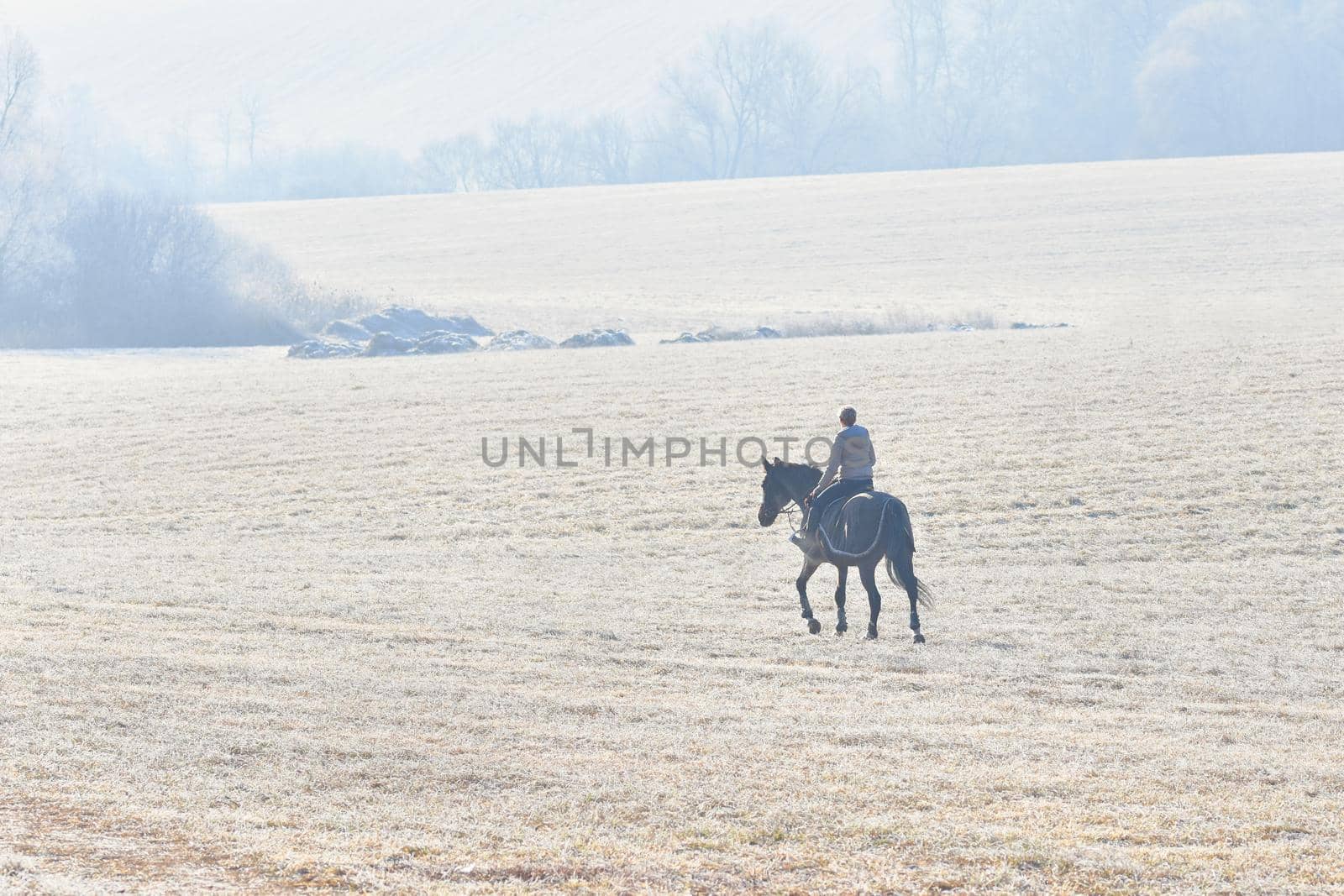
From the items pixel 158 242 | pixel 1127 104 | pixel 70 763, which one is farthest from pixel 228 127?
pixel 70 763

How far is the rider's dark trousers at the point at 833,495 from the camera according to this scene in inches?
519

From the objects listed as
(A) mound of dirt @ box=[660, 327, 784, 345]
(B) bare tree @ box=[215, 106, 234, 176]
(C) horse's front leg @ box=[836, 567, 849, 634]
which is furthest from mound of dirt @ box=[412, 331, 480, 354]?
(B) bare tree @ box=[215, 106, 234, 176]

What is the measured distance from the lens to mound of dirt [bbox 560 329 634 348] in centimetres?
4191

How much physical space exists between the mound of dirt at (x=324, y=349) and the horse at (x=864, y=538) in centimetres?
3007

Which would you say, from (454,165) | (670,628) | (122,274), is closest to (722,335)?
(122,274)

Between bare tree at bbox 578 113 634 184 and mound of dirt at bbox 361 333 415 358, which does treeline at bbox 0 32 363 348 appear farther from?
bare tree at bbox 578 113 634 184

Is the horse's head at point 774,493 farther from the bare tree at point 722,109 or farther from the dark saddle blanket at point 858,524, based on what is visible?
the bare tree at point 722,109

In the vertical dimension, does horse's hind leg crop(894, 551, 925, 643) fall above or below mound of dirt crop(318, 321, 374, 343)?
below

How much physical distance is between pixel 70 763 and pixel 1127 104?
113 metres

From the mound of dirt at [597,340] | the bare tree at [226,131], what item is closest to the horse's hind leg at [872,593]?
the mound of dirt at [597,340]

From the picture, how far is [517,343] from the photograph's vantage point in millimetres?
42250

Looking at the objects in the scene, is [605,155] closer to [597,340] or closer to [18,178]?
[18,178]

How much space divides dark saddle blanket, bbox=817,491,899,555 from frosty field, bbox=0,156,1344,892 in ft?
3.39

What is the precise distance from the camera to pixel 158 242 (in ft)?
179
